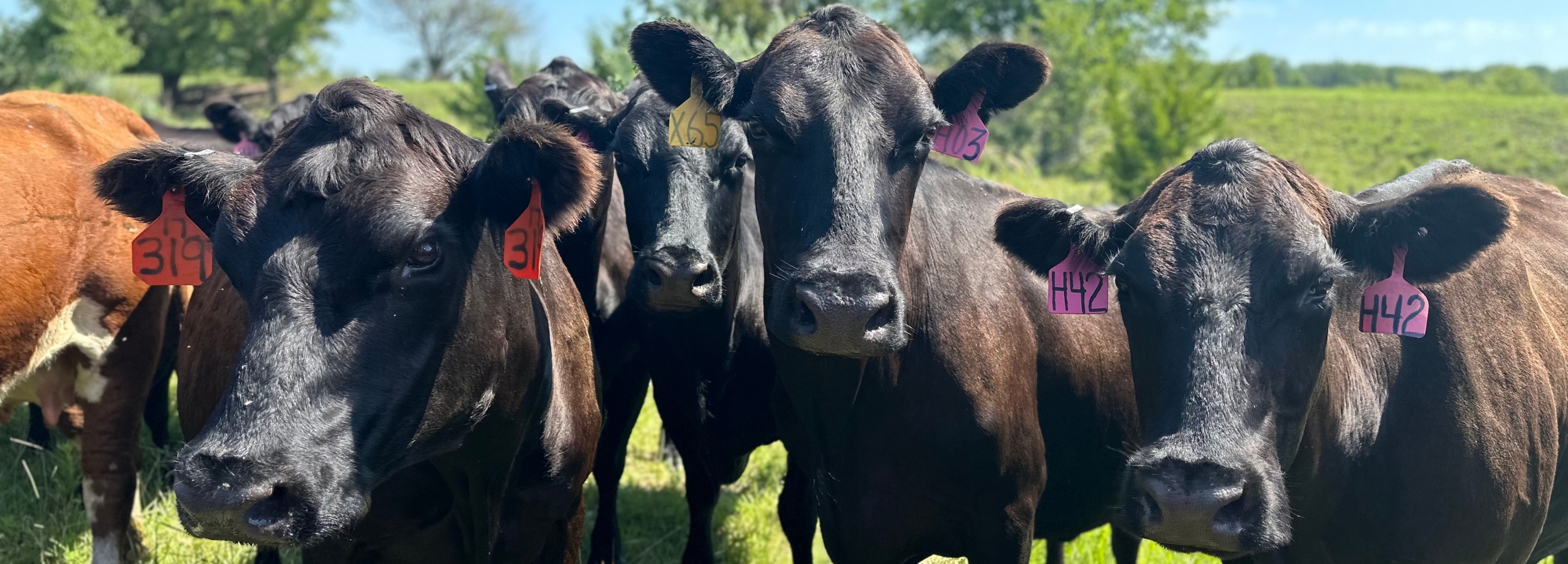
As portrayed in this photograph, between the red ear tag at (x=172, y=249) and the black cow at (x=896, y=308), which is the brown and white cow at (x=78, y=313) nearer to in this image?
the red ear tag at (x=172, y=249)

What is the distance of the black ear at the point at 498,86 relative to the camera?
21.8ft

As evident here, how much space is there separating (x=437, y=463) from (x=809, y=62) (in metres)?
1.66

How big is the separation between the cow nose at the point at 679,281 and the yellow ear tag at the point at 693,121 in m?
0.47

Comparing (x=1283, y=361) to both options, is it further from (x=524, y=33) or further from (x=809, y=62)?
(x=524, y=33)

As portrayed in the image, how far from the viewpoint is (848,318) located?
2.81 m

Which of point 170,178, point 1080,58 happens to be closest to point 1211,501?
point 170,178

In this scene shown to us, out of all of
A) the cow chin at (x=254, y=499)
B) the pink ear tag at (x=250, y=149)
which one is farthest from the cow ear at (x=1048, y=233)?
the pink ear tag at (x=250, y=149)

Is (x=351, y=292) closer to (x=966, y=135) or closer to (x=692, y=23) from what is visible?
(x=966, y=135)

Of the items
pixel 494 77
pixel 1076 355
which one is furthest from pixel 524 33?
pixel 1076 355

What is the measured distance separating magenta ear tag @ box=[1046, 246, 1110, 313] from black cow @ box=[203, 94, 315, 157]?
7495mm

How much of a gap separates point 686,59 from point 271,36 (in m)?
50.1

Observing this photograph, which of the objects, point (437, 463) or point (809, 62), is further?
point (809, 62)

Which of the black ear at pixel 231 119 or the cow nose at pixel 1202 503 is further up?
the black ear at pixel 231 119

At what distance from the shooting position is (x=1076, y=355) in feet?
13.2
